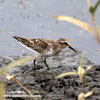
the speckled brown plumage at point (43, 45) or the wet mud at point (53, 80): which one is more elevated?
the speckled brown plumage at point (43, 45)

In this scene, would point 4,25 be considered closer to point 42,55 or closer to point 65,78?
point 42,55

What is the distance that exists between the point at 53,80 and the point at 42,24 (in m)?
4.03

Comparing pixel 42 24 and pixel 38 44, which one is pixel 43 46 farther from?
pixel 42 24

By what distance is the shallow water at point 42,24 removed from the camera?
963 centimetres

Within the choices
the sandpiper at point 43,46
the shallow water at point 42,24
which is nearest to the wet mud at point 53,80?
the sandpiper at point 43,46

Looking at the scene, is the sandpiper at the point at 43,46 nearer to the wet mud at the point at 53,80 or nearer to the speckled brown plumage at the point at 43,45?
the speckled brown plumage at the point at 43,45

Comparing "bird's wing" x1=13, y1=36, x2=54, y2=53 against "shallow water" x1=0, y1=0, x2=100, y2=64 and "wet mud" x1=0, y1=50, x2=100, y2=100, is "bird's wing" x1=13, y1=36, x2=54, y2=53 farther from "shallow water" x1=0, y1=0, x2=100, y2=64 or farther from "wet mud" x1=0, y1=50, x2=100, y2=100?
"shallow water" x1=0, y1=0, x2=100, y2=64

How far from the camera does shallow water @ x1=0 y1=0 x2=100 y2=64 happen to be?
963 centimetres

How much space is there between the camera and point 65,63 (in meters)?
8.55

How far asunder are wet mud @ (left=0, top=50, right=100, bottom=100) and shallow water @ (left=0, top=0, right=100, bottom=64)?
66 cm

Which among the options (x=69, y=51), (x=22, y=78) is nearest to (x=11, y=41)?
(x=69, y=51)

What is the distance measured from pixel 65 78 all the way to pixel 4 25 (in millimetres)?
4300

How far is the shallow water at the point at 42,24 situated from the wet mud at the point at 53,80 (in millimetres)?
656

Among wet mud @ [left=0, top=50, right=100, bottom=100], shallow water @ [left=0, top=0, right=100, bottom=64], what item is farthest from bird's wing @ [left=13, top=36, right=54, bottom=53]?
shallow water @ [left=0, top=0, right=100, bottom=64]
